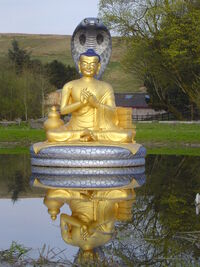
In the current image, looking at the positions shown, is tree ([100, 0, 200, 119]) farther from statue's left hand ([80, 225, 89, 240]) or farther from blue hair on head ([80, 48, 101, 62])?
statue's left hand ([80, 225, 89, 240])

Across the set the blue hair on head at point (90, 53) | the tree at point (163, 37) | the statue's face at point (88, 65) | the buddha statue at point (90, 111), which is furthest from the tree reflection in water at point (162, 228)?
the tree at point (163, 37)

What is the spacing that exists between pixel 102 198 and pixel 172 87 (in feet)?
102

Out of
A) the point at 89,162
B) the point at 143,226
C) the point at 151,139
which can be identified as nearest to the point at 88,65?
the point at 89,162

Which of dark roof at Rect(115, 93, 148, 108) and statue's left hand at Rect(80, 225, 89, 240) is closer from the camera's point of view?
statue's left hand at Rect(80, 225, 89, 240)

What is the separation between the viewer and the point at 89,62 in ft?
40.7

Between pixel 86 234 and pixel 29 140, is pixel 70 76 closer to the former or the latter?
pixel 29 140

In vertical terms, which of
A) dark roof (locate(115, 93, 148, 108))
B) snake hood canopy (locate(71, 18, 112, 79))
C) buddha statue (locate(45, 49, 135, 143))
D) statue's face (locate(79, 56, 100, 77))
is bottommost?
dark roof (locate(115, 93, 148, 108))

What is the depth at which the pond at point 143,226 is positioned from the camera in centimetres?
512

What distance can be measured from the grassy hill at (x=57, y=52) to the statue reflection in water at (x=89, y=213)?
65680 mm

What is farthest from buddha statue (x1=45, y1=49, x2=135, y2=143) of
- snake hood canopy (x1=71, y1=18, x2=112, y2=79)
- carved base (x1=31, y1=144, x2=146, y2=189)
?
snake hood canopy (x1=71, y1=18, x2=112, y2=79)

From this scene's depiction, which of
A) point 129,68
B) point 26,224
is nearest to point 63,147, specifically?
point 26,224

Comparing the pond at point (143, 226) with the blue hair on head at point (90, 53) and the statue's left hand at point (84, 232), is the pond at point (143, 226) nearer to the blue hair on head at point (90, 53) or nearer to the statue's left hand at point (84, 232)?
the statue's left hand at point (84, 232)

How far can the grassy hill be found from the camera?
76.9 m

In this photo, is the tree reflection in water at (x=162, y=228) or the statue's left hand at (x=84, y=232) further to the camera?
the statue's left hand at (x=84, y=232)
